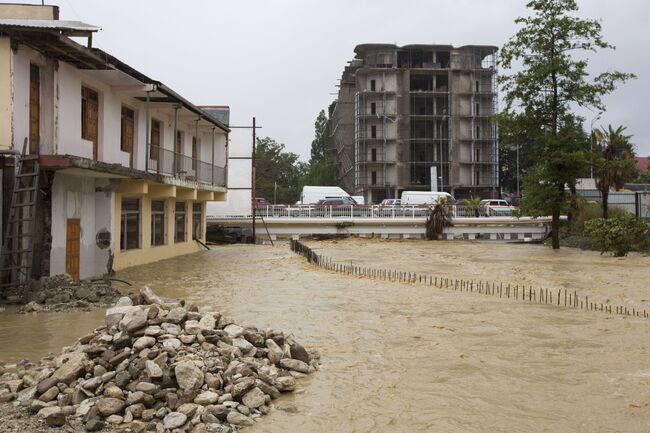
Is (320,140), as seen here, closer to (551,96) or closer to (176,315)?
(551,96)

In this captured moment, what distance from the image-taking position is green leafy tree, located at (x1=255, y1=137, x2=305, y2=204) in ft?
250

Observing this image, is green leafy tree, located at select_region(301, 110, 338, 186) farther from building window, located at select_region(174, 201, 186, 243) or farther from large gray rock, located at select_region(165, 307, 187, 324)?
large gray rock, located at select_region(165, 307, 187, 324)

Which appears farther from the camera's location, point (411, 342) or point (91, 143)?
point (91, 143)

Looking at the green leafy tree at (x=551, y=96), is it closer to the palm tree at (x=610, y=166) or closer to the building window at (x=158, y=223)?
the palm tree at (x=610, y=166)

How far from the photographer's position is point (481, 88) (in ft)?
235

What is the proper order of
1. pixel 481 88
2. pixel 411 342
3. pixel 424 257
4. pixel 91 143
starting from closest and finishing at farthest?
1. pixel 411 342
2. pixel 91 143
3. pixel 424 257
4. pixel 481 88

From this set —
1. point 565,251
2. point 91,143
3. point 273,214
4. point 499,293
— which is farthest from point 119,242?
point 565,251

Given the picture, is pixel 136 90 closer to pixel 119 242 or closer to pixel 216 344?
pixel 119 242

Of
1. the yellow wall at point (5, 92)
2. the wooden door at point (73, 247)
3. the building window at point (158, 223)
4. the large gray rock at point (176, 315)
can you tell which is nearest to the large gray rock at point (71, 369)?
the large gray rock at point (176, 315)

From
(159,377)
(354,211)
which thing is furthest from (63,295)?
(354,211)

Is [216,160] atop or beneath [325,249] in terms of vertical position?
atop

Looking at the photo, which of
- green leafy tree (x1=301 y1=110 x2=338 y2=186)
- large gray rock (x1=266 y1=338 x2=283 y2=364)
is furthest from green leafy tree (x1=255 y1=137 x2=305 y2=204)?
large gray rock (x1=266 y1=338 x2=283 y2=364)

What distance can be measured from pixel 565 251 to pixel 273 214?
18.0m

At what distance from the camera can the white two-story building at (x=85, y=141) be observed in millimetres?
13633
